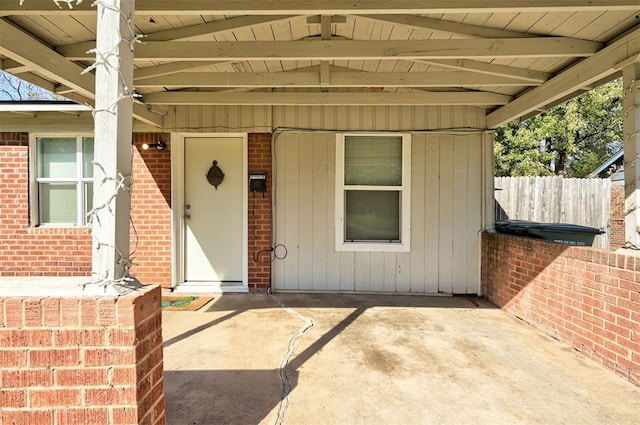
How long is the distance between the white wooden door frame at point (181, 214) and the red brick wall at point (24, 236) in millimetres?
1188

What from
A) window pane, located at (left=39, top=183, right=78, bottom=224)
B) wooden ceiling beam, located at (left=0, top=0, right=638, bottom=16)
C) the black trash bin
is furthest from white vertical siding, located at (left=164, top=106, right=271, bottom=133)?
the black trash bin

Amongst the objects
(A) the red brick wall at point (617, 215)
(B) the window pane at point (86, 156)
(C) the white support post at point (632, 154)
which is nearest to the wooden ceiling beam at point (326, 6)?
(C) the white support post at point (632, 154)

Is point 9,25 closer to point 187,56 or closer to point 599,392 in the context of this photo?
point 187,56

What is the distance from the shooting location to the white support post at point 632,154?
240 cm

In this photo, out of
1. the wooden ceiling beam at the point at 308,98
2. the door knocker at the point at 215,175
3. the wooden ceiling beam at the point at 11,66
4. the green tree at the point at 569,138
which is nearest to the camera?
the wooden ceiling beam at the point at 11,66

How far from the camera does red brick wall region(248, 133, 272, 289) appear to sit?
4.34m

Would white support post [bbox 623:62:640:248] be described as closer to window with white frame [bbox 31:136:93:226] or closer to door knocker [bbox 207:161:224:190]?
door knocker [bbox 207:161:224:190]

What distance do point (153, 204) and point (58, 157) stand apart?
1.50 meters

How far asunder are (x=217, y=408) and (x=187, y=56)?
266cm

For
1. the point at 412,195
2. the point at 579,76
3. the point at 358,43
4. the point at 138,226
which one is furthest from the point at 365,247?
the point at 138,226

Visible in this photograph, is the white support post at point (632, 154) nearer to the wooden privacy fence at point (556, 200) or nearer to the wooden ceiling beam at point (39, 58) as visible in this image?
the wooden ceiling beam at point (39, 58)

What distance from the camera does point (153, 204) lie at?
4348 mm

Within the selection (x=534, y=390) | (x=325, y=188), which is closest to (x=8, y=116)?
(x=325, y=188)

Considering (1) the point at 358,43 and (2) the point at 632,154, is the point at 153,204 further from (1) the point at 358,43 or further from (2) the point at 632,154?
(2) the point at 632,154
